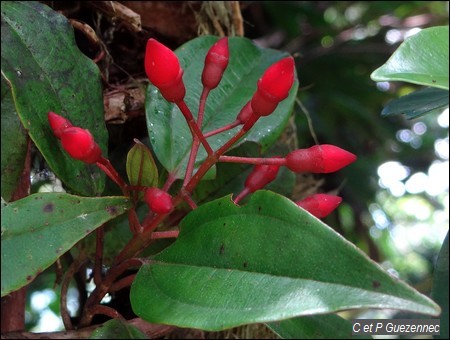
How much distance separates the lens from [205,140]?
66 cm

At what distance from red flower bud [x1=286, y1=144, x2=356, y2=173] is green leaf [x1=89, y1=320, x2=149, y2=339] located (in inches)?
9.2

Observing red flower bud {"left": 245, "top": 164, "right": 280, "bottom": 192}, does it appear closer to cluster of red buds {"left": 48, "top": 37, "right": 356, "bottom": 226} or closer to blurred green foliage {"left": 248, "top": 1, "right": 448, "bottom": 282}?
cluster of red buds {"left": 48, "top": 37, "right": 356, "bottom": 226}

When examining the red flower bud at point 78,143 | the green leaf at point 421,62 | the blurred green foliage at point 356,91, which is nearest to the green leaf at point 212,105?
the red flower bud at point 78,143

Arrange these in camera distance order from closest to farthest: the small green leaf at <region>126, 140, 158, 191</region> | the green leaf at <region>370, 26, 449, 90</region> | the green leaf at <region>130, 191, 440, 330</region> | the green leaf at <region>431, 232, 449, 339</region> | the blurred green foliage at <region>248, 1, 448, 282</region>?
the green leaf at <region>130, 191, 440, 330</region>, the green leaf at <region>370, 26, 449, 90</region>, the small green leaf at <region>126, 140, 158, 191</region>, the green leaf at <region>431, 232, 449, 339</region>, the blurred green foliage at <region>248, 1, 448, 282</region>

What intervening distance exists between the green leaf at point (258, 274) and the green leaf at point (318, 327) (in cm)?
15

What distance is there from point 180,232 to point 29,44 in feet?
0.85

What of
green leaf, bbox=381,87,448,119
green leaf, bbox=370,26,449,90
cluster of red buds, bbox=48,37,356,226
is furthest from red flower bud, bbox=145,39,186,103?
green leaf, bbox=381,87,448,119

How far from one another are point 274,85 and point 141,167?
0.61 feet

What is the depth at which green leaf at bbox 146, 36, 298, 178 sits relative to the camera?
793 millimetres

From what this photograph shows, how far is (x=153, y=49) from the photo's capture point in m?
0.64

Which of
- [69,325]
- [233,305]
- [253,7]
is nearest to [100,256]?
[69,325]

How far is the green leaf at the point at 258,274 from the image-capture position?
0.48 meters

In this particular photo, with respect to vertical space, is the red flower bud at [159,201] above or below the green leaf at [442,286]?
above

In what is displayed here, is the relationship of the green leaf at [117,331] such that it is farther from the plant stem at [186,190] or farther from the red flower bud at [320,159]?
the red flower bud at [320,159]
